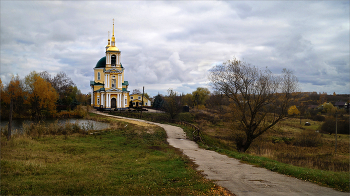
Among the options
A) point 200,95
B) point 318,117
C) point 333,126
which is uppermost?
point 200,95

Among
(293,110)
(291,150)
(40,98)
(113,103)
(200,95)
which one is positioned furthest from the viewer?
(200,95)

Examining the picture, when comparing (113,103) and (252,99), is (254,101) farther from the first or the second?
(113,103)

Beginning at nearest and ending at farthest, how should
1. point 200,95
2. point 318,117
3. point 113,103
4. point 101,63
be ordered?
1. point 113,103
2. point 318,117
3. point 101,63
4. point 200,95

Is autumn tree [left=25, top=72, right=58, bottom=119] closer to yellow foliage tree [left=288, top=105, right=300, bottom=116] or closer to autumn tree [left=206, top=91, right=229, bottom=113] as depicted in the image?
autumn tree [left=206, top=91, right=229, bottom=113]

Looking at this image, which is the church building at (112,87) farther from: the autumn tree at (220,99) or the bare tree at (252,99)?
the bare tree at (252,99)

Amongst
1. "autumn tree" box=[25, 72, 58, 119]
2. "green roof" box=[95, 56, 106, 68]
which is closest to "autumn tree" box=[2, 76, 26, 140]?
Answer: "autumn tree" box=[25, 72, 58, 119]

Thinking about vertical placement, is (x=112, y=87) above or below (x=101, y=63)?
below

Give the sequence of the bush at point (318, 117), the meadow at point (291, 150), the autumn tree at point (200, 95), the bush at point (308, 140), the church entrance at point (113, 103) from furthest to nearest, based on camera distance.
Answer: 1. the autumn tree at point (200, 95)
2. the church entrance at point (113, 103)
3. the bush at point (318, 117)
4. the bush at point (308, 140)
5. the meadow at point (291, 150)

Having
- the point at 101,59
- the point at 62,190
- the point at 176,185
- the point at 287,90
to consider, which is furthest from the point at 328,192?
the point at 101,59

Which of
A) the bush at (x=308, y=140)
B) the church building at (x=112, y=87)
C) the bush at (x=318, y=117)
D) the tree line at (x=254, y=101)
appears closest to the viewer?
the tree line at (x=254, y=101)

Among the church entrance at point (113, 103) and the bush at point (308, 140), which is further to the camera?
the church entrance at point (113, 103)

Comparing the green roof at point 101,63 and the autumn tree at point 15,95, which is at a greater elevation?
the green roof at point 101,63

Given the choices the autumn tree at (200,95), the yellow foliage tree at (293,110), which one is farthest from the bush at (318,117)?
the yellow foliage tree at (293,110)

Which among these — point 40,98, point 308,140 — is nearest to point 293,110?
point 308,140
